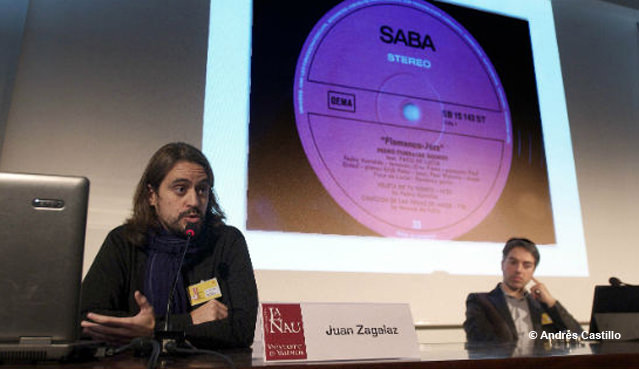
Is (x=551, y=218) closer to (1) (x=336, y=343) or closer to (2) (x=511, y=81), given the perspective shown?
(2) (x=511, y=81)

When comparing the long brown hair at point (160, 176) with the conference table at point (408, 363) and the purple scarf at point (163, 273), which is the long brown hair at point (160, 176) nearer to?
the purple scarf at point (163, 273)

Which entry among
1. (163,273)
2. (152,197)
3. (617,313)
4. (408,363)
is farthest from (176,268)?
(617,313)

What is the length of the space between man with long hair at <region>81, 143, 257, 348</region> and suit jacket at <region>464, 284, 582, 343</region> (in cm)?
101

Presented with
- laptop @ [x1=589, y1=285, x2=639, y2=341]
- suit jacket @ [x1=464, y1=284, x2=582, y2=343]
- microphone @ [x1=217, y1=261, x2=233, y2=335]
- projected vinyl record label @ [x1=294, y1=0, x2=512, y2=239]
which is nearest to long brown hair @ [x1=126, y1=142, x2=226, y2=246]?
microphone @ [x1=217, y1=261, x2=233, y2=335]

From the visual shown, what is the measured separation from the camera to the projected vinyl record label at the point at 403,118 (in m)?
2.25

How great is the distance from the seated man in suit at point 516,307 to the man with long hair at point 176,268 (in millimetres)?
1037

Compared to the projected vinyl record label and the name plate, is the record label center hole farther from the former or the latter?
the name plate

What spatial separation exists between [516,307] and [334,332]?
5.31 ft

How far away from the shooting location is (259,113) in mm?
2156

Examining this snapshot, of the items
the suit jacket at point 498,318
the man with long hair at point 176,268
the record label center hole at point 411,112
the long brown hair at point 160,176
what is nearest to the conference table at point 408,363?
the man with long hair at point 176,268

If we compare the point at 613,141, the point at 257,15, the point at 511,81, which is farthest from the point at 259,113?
the point at 613,141

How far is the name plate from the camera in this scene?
758mm

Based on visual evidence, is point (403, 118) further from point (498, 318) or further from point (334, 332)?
point (334, 332)

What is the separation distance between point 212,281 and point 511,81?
78.6 inches
